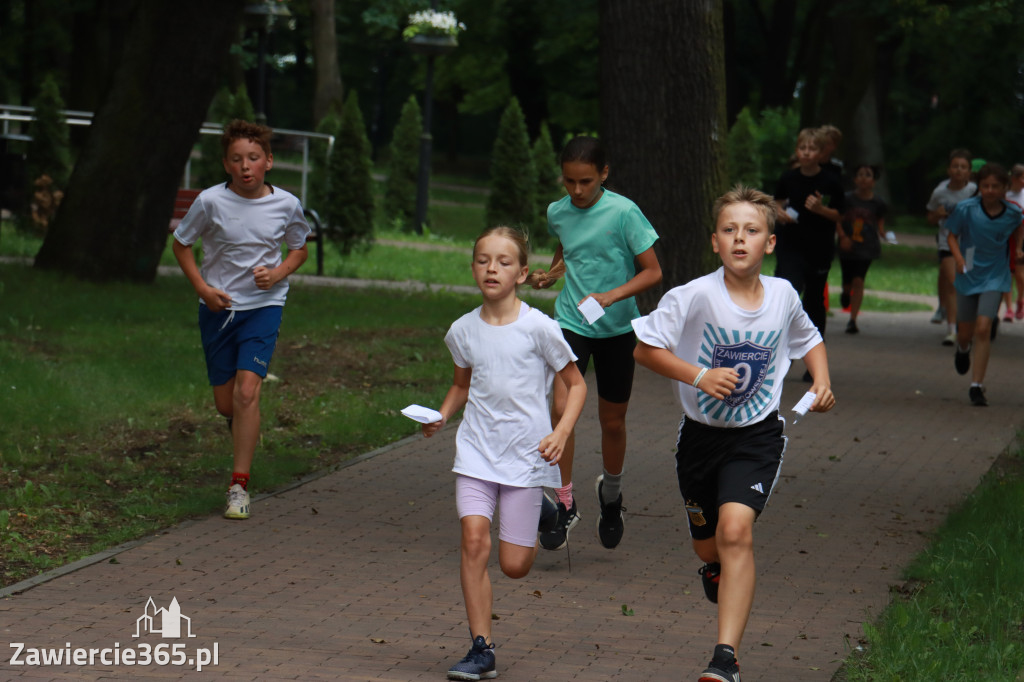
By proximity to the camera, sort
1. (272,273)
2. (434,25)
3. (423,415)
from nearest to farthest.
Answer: (423,415) → (272,273) → (434,25)

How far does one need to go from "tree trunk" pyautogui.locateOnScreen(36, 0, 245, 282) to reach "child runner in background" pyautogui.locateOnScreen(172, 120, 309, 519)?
27.2 feet

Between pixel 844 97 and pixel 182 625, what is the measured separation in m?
29.4

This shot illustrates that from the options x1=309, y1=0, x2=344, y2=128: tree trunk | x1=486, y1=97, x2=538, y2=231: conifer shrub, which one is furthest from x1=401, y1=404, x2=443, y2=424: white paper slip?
x1=309, y1=0, x2=344, y2=128: tree trunk

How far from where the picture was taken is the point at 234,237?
24.2ft

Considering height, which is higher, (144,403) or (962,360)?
(962,360)

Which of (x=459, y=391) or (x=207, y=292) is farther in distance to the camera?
(x=207, y=292)

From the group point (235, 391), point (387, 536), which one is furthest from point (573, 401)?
point (235, 391)

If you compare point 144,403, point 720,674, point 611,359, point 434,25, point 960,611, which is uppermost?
point 434,25

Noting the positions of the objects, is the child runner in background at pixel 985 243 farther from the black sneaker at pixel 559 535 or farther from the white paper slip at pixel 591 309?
the white paper slip at pixel 591 309

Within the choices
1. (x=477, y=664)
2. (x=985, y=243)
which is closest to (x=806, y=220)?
(x=985, y=243)

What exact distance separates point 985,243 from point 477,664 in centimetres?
787

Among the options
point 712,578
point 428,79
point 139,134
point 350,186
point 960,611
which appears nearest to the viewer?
point 712,578

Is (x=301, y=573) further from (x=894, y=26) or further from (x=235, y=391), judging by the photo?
(x=894, y=26)

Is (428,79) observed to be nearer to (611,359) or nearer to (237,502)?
(237,502)
